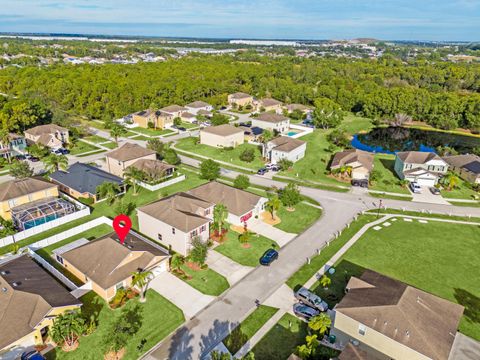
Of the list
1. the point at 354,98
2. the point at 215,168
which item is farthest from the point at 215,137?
the point at 354,98

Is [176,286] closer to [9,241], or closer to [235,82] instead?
[9,241]

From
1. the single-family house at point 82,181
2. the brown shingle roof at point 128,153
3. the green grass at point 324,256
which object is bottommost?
the green grass at point 324,256

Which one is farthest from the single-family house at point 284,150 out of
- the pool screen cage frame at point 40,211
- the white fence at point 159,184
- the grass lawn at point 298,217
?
the pool screen cage frame at point 40,211

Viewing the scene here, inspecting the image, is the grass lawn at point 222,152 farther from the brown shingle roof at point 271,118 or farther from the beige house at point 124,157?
the brown shingle roof at point 271,118

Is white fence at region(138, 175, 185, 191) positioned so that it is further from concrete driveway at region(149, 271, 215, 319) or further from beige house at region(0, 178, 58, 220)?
concrete driveway at region(149, 271, 215, 319)

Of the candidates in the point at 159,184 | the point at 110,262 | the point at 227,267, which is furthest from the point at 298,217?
the point at 110,262

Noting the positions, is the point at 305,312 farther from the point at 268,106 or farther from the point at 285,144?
the point at 268,106
